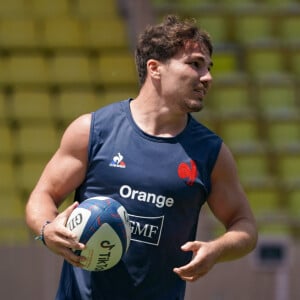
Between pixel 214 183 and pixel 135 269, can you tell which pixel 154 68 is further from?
pixel 135 269

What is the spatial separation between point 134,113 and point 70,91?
20.4 ft

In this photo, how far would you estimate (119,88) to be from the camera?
35.8 ft

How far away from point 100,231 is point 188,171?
1.85 feet

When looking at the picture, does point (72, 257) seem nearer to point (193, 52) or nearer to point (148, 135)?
point (148, 135)

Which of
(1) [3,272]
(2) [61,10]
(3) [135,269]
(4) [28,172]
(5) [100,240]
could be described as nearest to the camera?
(5) [100,240]

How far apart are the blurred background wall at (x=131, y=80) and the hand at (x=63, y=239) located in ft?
18.2

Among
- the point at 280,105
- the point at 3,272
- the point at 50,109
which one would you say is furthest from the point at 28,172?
the point at 280,105

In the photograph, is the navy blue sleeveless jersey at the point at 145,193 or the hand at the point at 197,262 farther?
the navy blue sleeveless jersey at the point at 145,193

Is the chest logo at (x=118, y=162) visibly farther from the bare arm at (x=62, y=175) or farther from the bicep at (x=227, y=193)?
the bicep at (x=227, y=193)

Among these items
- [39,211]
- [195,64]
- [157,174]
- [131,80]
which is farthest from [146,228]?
[131,80]

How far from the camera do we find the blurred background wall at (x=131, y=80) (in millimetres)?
10367

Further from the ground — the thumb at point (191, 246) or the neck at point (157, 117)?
the neck at point (157, 117)

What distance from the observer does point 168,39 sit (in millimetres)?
4688

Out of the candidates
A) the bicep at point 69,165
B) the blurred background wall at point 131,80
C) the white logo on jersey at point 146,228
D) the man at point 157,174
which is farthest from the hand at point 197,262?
the blurred background wall at point 131,80
